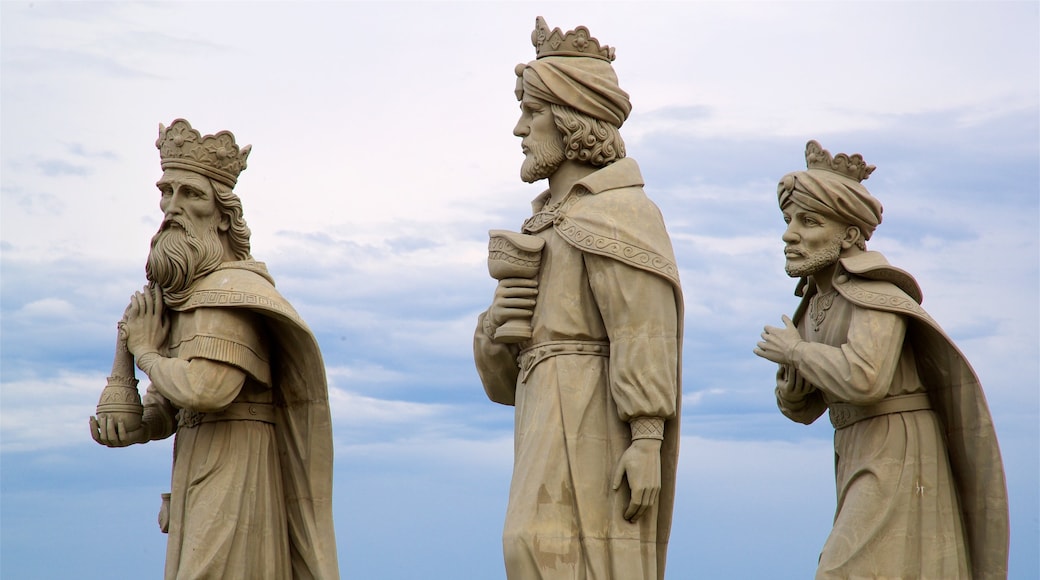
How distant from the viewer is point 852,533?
11852 millimetres

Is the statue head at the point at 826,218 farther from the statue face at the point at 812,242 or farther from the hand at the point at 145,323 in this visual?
the hand at the point at 145,323

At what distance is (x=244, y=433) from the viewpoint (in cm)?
1240

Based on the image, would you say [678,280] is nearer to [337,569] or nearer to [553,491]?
[553,491]

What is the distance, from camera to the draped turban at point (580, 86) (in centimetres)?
1200

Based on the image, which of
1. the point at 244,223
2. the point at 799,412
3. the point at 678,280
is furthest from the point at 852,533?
the point at 244,223

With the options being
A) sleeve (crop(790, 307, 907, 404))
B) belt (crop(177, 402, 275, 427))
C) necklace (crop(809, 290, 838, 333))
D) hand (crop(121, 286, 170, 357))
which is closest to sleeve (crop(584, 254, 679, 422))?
A: sleeve (crop(790, 307, 907, 404))

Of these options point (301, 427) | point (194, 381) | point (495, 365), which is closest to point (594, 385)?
point (495, 365)

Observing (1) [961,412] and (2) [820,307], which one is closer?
(1) [961,412]

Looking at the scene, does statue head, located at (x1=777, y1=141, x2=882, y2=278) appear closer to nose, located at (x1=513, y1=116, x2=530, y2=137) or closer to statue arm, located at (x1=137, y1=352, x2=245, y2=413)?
nose, located at (x1=513, y1=116, x2=530, y2=137)

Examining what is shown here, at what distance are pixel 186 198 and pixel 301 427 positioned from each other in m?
1.71

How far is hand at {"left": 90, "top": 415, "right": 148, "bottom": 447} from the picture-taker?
40.4 feet

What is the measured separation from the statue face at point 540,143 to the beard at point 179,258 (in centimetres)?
217

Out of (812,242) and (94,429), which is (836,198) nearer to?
(812,242)

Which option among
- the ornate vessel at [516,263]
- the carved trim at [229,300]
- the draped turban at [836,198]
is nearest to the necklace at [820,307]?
the draped turban at [836,198]
